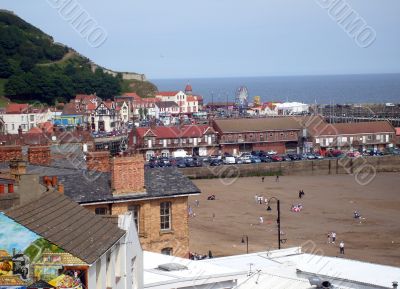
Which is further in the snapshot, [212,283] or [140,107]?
[140,107]

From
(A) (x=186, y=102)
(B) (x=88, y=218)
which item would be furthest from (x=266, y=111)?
(B) (x=88, y=218)

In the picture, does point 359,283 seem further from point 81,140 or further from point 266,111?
point 266,111

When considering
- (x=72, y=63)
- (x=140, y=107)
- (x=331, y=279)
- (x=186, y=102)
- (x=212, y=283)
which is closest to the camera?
(x=212, y=283)

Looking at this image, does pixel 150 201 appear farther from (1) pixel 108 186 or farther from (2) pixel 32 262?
(2) pixel 32 262

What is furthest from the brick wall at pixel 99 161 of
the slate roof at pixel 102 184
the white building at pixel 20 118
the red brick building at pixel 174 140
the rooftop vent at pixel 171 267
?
the white building at pixel 20 118

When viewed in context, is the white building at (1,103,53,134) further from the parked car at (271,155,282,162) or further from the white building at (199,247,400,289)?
the white building at (199,247,400,289)

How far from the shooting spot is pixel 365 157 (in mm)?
81188

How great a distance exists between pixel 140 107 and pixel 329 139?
4034 cm

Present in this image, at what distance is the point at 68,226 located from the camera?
9.81 meters

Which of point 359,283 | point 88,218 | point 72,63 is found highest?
point 72,63

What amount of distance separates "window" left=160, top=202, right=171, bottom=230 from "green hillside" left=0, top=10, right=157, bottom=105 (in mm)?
106805

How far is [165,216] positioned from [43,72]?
11153cm

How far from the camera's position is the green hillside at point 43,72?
411ft

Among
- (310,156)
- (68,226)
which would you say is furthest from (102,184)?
(310,156)
